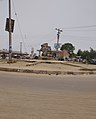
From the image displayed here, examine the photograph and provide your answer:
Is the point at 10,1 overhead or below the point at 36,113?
overhead

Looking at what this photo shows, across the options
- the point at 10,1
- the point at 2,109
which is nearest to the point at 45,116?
the point at 2,109

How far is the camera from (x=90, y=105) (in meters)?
8.83

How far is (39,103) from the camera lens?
880 cm

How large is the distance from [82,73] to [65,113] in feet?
65.0

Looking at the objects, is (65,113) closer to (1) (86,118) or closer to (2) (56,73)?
(1) (86,118)

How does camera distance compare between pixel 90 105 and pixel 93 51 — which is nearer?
pixel 90 105

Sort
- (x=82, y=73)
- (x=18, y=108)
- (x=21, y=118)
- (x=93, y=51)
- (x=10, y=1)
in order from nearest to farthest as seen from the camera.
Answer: (x=21, y=118) → (x=18, y=108) → (x=82, y=73) → (x=10, y=1) → (x=93, y=51)

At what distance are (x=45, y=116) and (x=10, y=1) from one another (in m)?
34.6

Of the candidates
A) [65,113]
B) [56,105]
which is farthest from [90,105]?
[65,113]

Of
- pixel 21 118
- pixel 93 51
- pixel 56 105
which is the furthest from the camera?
pixel 93 51

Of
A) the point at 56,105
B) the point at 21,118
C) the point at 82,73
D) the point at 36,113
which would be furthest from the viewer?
the point at 82,73

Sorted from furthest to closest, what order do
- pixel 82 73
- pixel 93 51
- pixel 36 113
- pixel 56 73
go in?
pixel 93 51
pixel 82 73
pixel 56 73
pixel 36 113

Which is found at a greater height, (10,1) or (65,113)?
(10,1)

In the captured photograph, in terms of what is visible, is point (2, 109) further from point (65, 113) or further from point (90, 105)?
point (90, 105)
